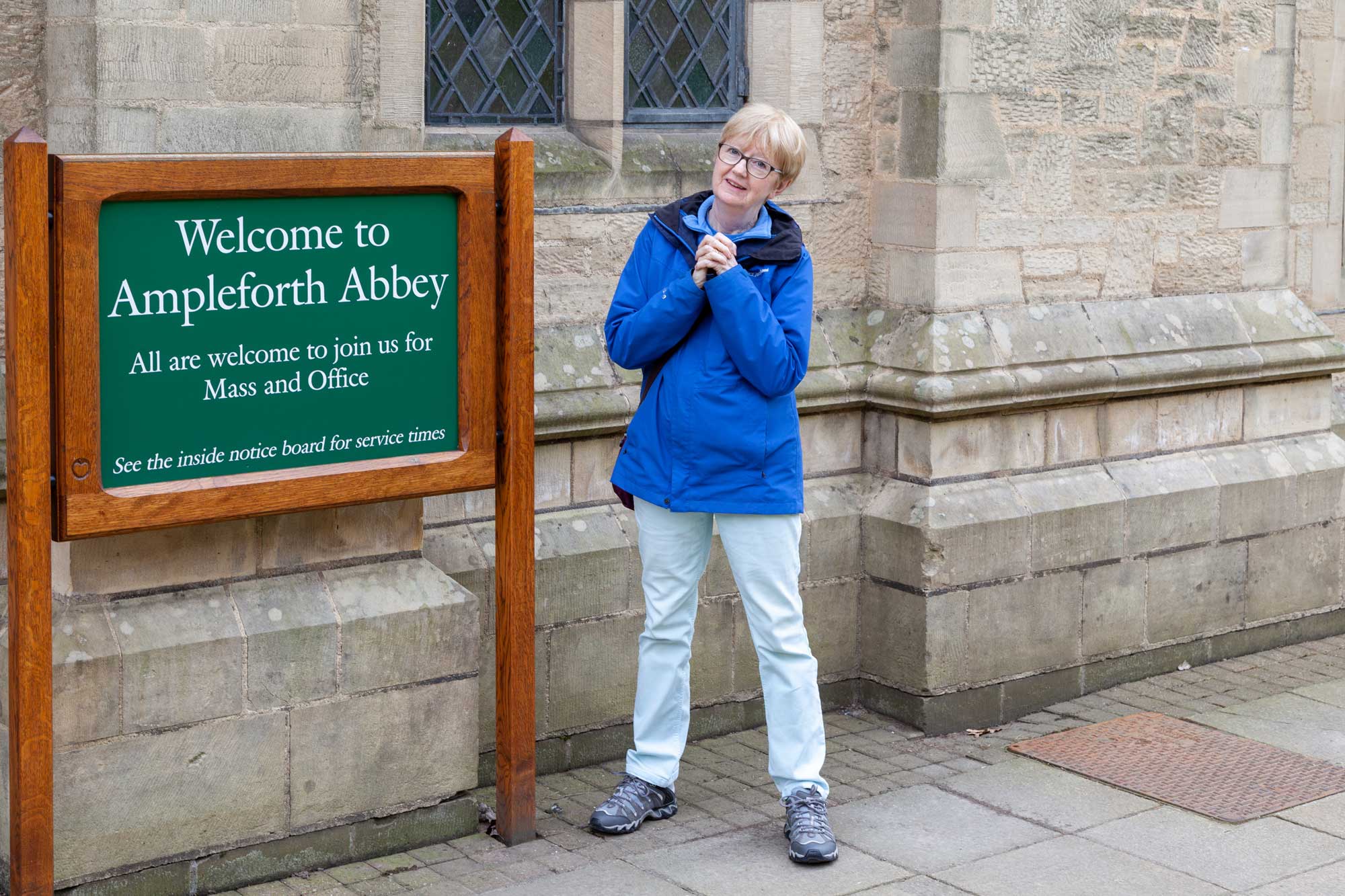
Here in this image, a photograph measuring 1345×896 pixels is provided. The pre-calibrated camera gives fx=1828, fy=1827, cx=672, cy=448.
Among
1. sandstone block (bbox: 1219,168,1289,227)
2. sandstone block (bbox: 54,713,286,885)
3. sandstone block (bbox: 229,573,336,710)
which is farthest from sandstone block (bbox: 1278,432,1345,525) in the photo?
sandstone block (bbox: 54,713,286,885)

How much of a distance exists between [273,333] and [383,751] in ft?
3.82

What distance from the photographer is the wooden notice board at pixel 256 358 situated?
12.9ft

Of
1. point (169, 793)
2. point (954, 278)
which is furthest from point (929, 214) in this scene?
point (169, 793)

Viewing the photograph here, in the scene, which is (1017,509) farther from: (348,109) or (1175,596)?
(348,109)

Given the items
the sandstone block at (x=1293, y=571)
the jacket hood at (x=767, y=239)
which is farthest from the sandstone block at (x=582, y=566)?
the sandstone block at (x=1293, y=571)

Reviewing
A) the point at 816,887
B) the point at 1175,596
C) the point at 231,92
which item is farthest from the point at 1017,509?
the point at 231,92

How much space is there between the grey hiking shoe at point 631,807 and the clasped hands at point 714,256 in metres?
1.44

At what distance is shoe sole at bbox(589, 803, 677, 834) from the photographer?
4.88 meters

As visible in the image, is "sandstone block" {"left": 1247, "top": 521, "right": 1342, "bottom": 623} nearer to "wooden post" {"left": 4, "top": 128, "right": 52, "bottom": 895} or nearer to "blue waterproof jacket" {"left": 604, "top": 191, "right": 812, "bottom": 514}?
"blue waterproof jacket" {"left": 604, "top": 191, "right": 812, "bottom": 514}

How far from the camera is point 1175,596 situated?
658 centimetres

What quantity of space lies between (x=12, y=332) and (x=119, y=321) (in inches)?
9.7

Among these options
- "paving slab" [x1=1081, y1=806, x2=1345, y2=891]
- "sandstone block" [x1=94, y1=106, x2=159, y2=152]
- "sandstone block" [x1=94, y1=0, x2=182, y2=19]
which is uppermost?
"sandstone block" [x1=94, y1=0, x2=182, y2=19]

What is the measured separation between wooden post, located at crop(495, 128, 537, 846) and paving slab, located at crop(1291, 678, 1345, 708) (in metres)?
2.99

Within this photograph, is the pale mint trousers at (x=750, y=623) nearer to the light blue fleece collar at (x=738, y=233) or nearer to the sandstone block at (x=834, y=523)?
→ the light blue fleece collar at (x=738, y=233)
